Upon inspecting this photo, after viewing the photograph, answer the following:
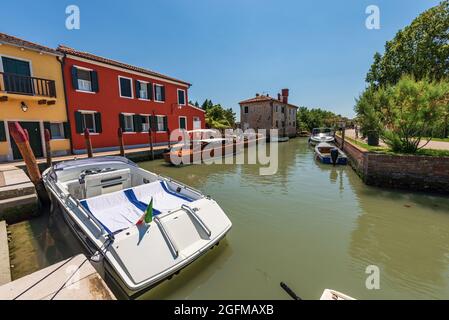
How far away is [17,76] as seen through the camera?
10359 mm

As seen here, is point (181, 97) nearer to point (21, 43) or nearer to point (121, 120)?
point (121, 120)

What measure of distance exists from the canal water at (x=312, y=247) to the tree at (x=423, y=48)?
14570 millimetres

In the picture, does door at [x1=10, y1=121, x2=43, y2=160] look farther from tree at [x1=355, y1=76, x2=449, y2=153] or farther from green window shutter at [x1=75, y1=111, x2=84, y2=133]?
tree at [x1=355, y1=76, x2=449, y2=153]

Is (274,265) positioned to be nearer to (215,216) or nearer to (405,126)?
(215,216)

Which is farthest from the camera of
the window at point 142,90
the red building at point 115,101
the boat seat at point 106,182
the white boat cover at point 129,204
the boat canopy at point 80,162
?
the window at point 142,90

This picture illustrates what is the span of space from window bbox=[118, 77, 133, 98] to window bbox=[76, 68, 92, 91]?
2036 millimetres

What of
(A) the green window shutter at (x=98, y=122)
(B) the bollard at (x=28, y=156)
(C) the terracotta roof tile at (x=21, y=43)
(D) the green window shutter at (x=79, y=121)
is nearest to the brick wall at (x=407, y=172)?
(B) the bollard at (x=28, y=156)

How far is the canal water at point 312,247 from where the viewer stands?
3.46 meters

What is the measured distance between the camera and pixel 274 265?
3.99m

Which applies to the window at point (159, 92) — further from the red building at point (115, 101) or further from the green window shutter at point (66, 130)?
the green window shutter at point (66, 130)

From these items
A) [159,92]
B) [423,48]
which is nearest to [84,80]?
[159,92]

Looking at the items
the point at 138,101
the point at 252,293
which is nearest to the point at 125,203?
the point at 252,293

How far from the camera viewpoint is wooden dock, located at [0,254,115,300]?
7.17 feet

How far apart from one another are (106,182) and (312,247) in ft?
18.6
